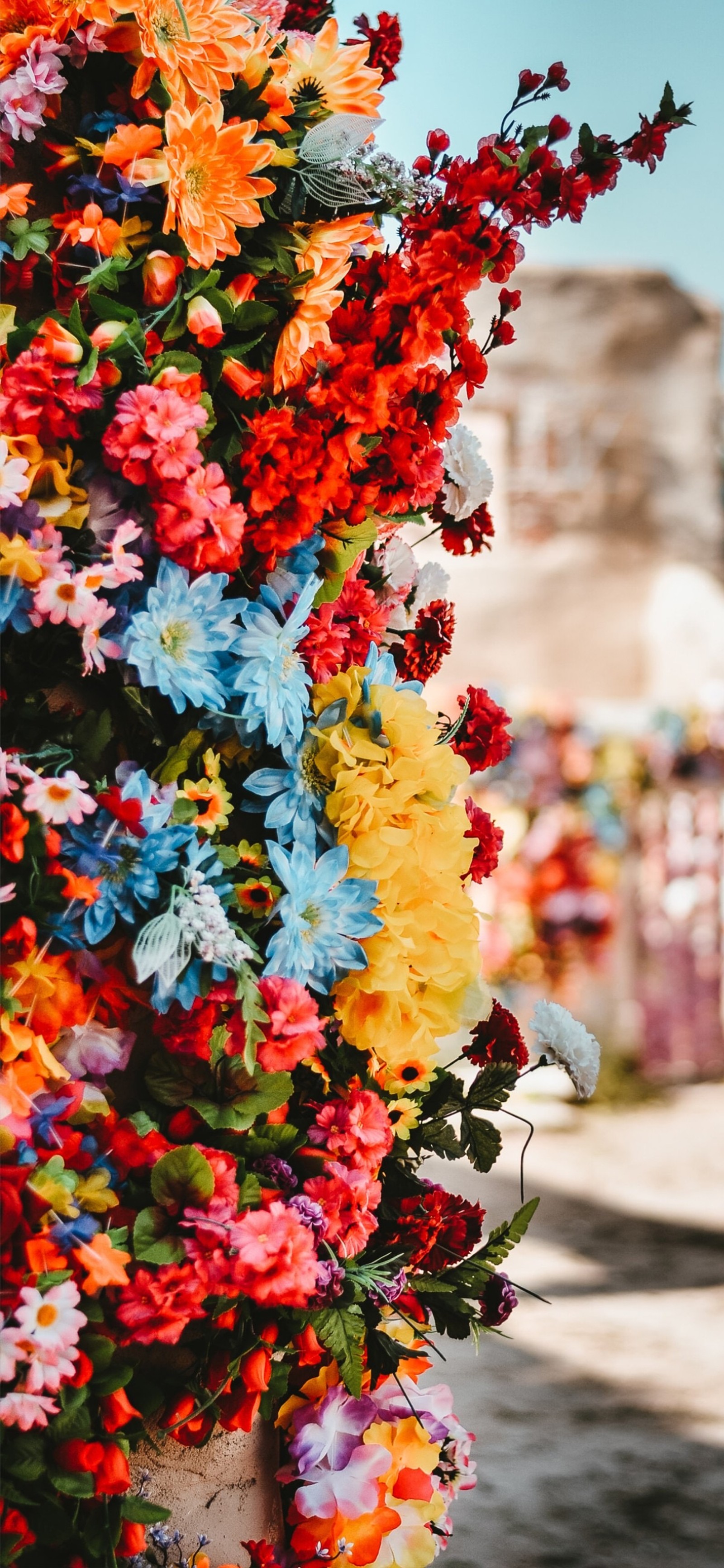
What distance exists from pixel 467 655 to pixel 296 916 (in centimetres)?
1258

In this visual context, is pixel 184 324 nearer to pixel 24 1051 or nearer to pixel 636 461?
pixel 24 1051

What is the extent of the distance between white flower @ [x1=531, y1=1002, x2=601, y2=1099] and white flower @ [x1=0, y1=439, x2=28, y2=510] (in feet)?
2.47

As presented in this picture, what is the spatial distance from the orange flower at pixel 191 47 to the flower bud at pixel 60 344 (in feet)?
0.80

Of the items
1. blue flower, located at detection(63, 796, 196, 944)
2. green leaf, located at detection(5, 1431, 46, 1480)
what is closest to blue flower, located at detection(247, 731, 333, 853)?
blue flower, located at detection(63, 796, 196, 944)

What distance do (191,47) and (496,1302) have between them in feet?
4.23

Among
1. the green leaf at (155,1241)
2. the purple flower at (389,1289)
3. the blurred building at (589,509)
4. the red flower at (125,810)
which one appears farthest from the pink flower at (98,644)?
the blurred building at (589,509)

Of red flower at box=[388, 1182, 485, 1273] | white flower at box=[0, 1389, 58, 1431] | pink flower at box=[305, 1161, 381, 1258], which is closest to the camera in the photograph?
white flower at box=[0, 1389, 58, 1431]

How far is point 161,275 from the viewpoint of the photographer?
1.23 m

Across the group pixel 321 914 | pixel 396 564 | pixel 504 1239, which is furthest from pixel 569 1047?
pixel 396 564

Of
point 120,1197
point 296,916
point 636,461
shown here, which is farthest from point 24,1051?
point 636,461

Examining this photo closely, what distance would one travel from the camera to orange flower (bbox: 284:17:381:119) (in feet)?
4.45

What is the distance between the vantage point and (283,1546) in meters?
1.42

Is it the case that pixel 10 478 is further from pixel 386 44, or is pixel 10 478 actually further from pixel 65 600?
pixel 386 44

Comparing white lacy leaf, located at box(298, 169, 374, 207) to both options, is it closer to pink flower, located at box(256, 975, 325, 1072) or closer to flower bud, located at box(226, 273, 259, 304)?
flower bud, located at box(226, 273, 259, 304)
